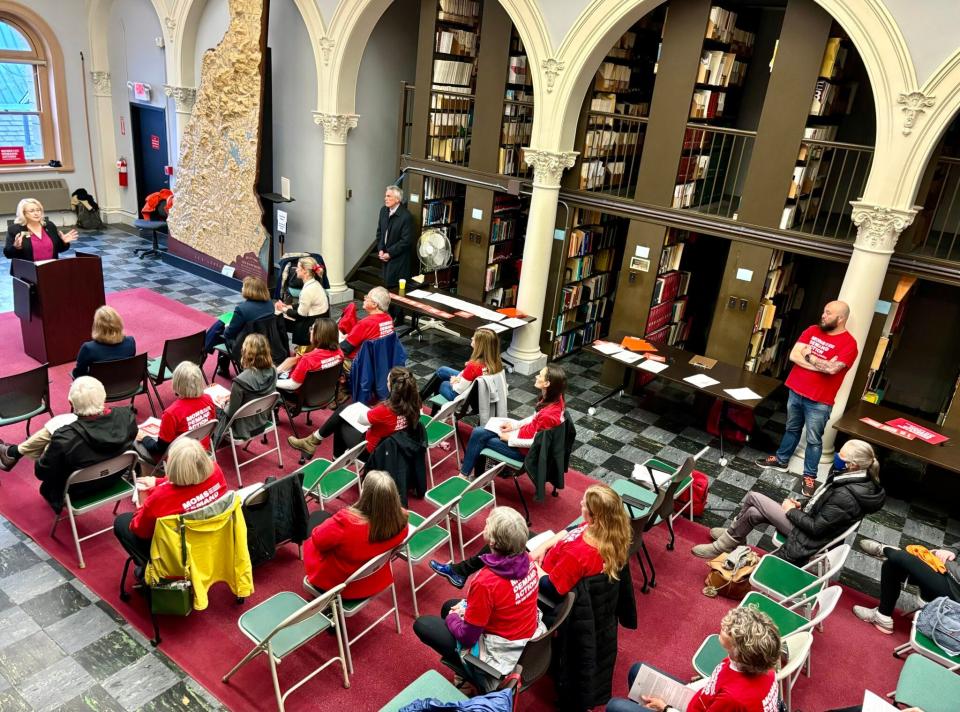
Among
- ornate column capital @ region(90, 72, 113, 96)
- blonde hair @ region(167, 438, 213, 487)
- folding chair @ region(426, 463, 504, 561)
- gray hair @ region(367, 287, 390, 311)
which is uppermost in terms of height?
ornate column capital @ region(90, 72, 113, 96)

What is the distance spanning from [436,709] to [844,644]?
3411mm

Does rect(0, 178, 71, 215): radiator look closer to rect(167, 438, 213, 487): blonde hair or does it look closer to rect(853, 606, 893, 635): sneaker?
rect(167, 438, 213, 487): blonde hair

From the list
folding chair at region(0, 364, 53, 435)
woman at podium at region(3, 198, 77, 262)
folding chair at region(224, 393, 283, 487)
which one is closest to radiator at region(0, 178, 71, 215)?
woman at podium at region(3, 198, 77, 262)

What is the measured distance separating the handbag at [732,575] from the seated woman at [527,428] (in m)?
1.57

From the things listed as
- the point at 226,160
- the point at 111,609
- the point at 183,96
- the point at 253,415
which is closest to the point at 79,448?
the point at 111,609

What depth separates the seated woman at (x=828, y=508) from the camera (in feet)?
15.1

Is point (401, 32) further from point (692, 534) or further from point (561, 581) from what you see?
point (561, 581)

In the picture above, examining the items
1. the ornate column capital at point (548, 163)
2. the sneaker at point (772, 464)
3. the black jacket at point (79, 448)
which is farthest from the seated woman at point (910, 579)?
the black jacket at point (79, 448)

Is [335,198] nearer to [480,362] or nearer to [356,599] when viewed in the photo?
[480,362]

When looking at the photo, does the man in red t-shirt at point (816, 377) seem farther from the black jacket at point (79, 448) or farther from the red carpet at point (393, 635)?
the black jacket at point (79, 448)

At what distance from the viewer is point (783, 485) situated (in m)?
6.74

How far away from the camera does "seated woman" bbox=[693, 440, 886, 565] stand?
459cm

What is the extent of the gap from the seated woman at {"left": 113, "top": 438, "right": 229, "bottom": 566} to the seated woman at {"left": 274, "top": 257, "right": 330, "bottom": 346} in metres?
3.44

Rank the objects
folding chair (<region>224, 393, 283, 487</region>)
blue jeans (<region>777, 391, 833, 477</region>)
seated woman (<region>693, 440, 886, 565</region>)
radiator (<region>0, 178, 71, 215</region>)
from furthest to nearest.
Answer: radiator (<region>0, 178, 71, 215</region>)
blue jeans (<region>777, 391, 833, 477</region>)
folding chair (<region>224, 393, 283, 487</region>)
seated woman (<region>693, 440, 886, 565</region>)
